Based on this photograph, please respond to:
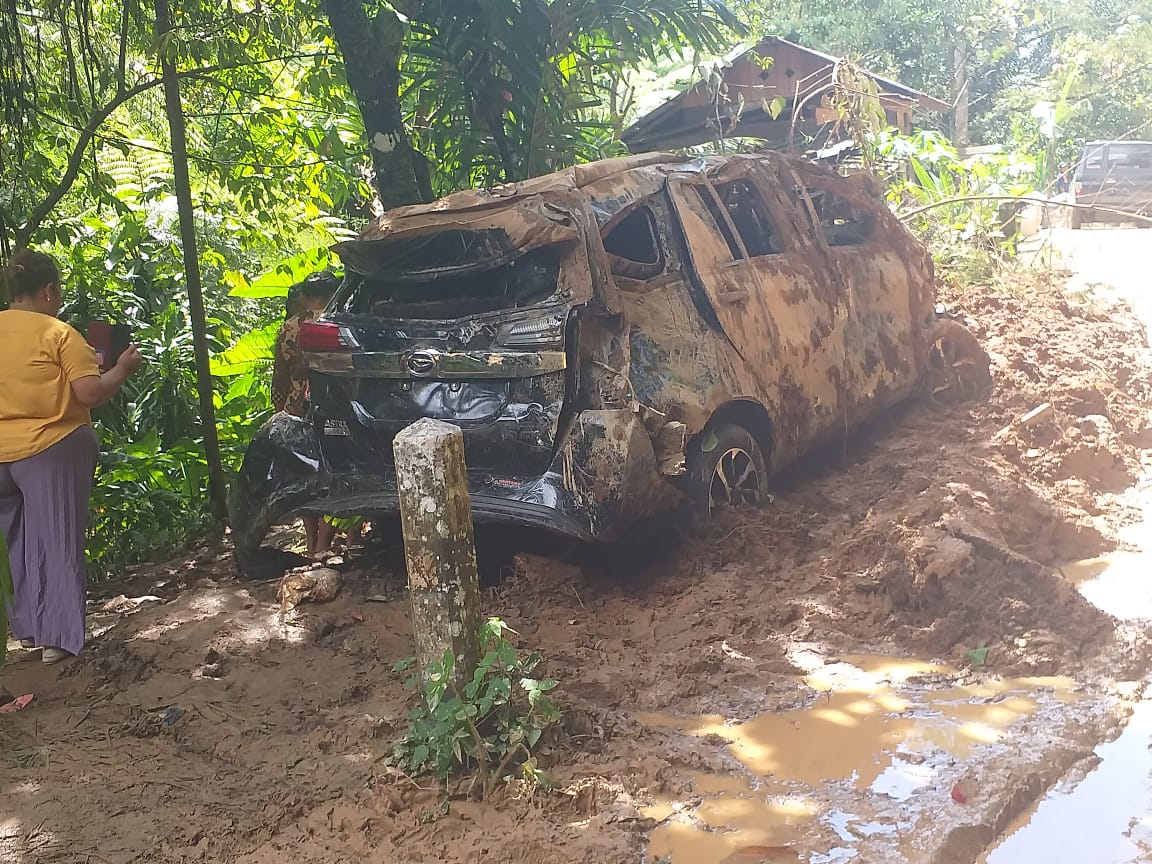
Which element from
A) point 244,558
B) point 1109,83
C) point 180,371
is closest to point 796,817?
point 244,558

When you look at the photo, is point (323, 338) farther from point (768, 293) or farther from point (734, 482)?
point (768, 293)

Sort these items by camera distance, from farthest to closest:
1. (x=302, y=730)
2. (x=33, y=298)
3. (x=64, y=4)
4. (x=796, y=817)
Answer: (x=64, y=4), (x=33, y=298), (x=302, y=730), (x=796, y=817)

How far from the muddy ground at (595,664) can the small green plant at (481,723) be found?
8cm

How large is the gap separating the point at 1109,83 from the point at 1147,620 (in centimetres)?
2462

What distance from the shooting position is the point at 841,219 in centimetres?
719

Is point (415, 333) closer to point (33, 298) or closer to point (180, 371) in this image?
point (33, 298)

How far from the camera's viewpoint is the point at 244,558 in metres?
5.57

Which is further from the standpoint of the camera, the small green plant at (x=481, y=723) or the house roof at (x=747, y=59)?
the house roof at (x=747, y=59)

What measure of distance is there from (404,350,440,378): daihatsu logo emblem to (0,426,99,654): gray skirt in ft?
4.78

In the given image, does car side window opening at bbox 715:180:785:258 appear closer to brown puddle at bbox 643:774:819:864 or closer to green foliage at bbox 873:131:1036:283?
brown puddle at bbox 643:774:819:864

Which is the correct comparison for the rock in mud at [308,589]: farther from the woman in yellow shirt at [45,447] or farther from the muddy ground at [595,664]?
the woman in yellow shirt at [45,447]

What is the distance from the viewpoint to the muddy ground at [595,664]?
10.2 ft

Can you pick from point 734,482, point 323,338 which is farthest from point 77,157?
point 734,482

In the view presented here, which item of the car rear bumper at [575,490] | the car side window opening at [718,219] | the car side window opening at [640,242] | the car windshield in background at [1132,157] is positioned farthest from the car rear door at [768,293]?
the car windshield in background at [1132,157]
